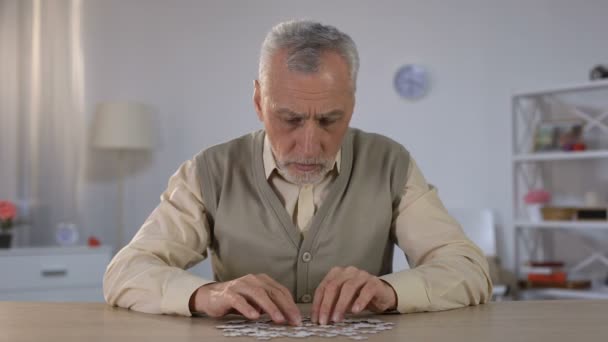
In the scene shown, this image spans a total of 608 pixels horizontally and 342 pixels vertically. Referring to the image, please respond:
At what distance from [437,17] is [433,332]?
3.96 meters

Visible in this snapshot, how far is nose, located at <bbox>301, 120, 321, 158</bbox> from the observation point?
5.82 ft

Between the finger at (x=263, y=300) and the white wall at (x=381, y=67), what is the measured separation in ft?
11.9

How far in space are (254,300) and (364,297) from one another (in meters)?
0.20

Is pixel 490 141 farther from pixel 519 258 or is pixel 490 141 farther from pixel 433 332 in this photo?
pixel 433 332

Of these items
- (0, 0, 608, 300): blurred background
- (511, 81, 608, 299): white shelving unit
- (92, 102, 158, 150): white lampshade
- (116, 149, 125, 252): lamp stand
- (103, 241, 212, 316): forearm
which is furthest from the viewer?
(116, 149, 125, 252): lamp stand

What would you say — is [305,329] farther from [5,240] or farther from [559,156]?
[5,240]

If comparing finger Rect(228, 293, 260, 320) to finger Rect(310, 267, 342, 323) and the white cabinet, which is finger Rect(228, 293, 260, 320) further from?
the white cabinet

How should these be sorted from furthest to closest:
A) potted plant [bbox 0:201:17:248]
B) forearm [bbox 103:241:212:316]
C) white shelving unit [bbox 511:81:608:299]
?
potted plant [bbox 0:201:17:248], white shelving unit [bbox 511:81:608:299], forearm [bbox 103:241:212:316]

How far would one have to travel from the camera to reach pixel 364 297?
1497 millimetres

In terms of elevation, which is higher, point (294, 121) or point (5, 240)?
point (294, 121)

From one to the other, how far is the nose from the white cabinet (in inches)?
123

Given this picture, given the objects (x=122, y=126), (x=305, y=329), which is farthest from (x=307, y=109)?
(x=122, y=126)

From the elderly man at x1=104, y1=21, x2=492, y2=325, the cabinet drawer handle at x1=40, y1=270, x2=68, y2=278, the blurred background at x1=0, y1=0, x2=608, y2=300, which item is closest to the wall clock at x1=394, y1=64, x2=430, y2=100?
the blurred background at x1=0, y1=0, x2=608, y2=300

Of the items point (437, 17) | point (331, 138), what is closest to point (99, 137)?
point (437, 17)
